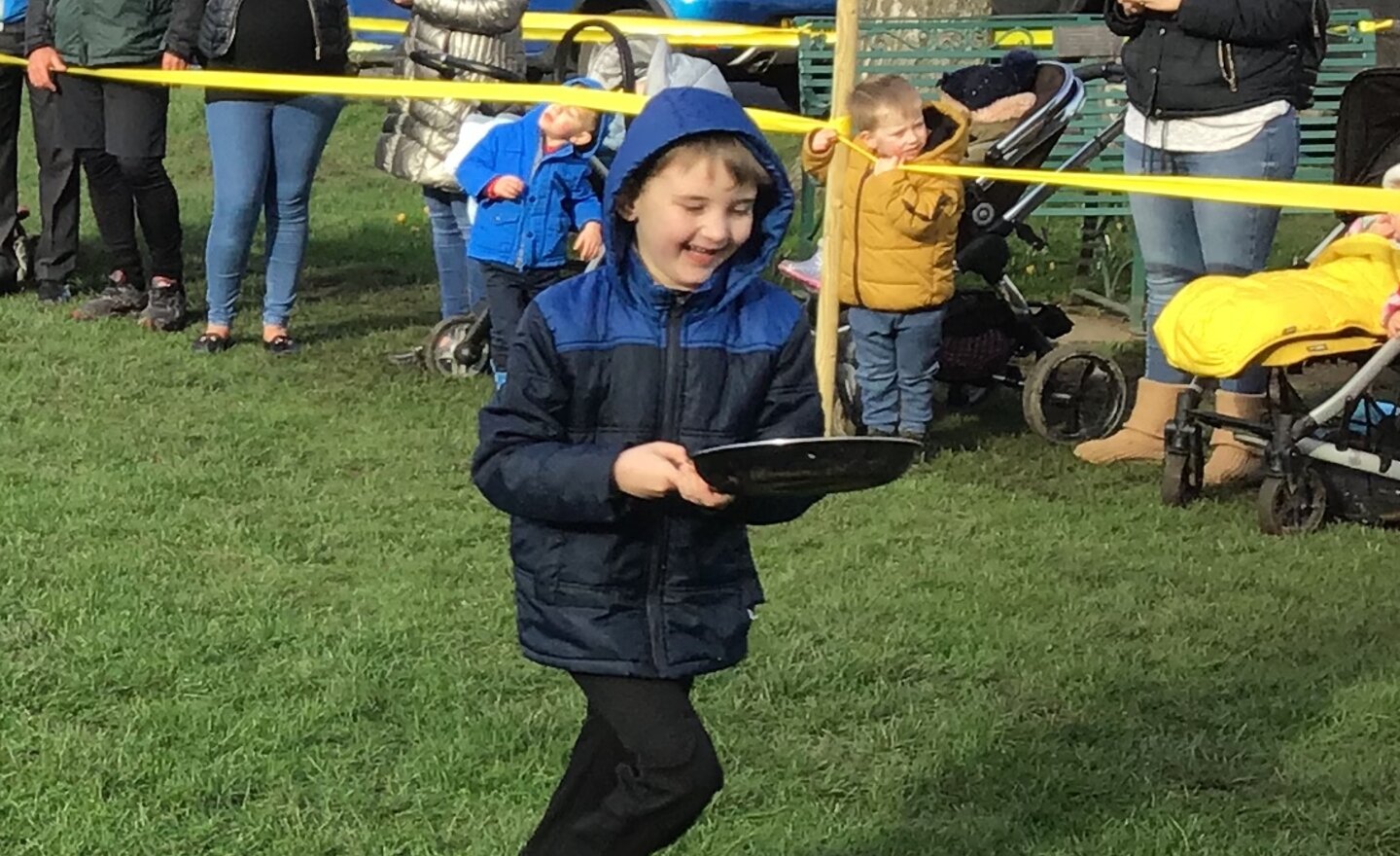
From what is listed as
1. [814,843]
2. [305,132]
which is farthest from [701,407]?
[305,132]

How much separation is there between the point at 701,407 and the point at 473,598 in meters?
2.64

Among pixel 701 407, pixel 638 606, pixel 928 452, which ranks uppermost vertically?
pixel 701 407

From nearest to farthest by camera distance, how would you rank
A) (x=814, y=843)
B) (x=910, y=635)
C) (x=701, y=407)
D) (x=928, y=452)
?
(x=701, y=407) < (x=814, y=843) < (x=910, y=635) < (x=928, y=452)

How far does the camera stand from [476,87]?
794 centimetres

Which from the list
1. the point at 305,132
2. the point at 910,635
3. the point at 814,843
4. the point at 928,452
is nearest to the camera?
the point at 814,843

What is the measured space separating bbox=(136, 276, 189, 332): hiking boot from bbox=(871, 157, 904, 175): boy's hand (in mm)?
3736

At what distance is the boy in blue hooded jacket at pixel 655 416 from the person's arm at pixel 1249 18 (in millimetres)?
3831

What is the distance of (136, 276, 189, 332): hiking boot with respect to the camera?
9430 millimetres

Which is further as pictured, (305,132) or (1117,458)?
(305,132)

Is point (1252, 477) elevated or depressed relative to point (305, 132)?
depressed

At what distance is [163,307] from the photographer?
9453mm

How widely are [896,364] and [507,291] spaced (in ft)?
4.87

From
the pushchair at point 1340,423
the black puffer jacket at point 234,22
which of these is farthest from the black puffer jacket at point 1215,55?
the black puffer jacket at point 234,22

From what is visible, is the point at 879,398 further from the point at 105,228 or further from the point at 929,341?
the point at 105,228
